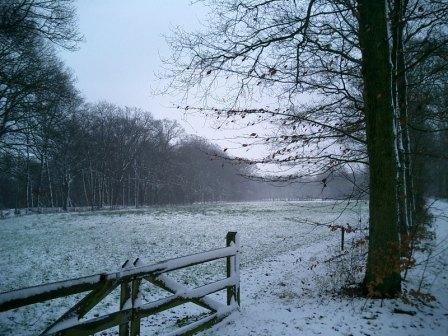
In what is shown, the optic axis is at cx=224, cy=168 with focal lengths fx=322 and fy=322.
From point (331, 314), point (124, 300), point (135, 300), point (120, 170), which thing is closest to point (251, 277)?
point (331, 314)

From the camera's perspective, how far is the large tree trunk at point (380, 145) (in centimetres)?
618

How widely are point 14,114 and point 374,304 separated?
20.8 m

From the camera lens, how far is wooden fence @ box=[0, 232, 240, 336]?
343 centimetres

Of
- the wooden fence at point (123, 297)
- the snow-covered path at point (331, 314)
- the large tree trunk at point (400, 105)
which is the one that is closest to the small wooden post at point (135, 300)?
the wooden fence at point (123, 297)

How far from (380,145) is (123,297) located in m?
5.27

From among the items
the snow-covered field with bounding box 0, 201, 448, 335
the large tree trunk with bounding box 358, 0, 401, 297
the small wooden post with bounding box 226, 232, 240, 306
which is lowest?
the snow-covered field with bounding box 0, 201, 448, 335

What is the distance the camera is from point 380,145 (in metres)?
6.25

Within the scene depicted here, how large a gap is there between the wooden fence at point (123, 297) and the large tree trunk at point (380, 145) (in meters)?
2.89

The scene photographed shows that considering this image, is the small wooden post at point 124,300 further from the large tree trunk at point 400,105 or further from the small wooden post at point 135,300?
the large tree trunk at point 400,105

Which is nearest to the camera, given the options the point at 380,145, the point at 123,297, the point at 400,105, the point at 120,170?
the point at 123,297

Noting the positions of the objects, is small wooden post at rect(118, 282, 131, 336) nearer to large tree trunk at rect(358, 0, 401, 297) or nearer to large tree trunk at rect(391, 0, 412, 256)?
large tree trunk at rect(358, 0, 401, 297)

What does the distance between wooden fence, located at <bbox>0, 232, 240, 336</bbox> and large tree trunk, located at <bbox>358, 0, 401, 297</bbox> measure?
2.89m

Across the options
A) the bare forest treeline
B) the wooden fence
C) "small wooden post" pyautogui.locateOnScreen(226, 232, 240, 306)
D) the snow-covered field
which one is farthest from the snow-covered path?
the bare forest treeline

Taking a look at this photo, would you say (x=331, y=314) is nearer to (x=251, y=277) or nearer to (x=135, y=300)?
(x=135, y=300)
